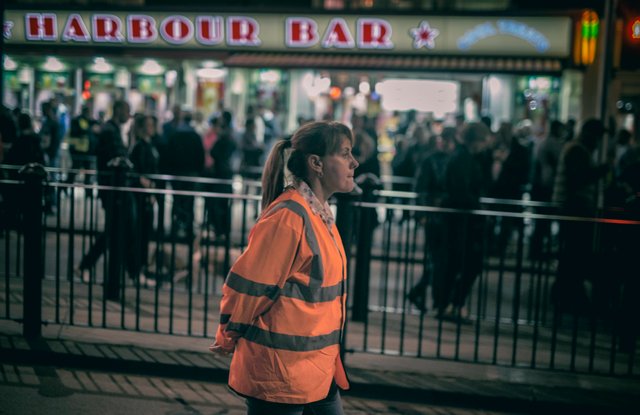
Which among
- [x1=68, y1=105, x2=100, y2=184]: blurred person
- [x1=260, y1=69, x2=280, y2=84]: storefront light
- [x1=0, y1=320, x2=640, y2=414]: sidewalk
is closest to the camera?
[x1=0, y1=320, x2=640, y2=414]: sidewalk

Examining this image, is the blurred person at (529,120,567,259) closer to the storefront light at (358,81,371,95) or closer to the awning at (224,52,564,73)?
the awning at (224,52,564,73)

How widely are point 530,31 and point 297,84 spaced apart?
6.02m

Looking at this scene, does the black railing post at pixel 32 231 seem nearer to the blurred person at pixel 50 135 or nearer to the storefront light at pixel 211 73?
the blurred person at pixel 50 135

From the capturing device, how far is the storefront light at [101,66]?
21.0 meters

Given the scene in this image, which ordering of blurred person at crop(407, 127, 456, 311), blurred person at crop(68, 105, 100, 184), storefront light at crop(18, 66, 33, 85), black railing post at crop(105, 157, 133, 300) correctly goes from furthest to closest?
1. storefront light at crop(18, 66, 33, 85)
2. blurred person at crop(68, 105, 100, 184)
3. blurred person at crop(407, 127, 456, 311)
4. black railing post at crop(105, 157, 133, 300)

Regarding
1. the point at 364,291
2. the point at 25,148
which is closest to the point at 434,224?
the point at 364,291

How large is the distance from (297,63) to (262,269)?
1501 cm

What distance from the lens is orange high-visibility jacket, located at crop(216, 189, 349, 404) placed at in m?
3.32

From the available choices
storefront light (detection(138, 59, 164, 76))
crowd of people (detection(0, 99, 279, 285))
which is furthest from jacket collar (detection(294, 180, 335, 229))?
storefront light (detection(138, 59, 164, 76))

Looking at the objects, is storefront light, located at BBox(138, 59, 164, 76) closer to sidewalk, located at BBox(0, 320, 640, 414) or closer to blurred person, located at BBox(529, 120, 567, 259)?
blurred person, located at BBox(529, 120, 567, 259)

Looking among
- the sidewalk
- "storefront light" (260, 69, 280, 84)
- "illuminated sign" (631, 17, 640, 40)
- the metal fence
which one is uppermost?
"storefront light" (260, 69, 280, 84)

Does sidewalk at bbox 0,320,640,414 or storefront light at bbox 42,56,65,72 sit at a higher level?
storefront light at bbox 42,56,65,72

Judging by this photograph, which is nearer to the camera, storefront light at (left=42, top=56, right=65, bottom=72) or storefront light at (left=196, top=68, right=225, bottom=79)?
storefront light at (left=196, top=68, right=225, bottom=79)

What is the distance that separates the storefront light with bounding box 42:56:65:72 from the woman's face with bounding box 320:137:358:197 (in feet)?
63.6
